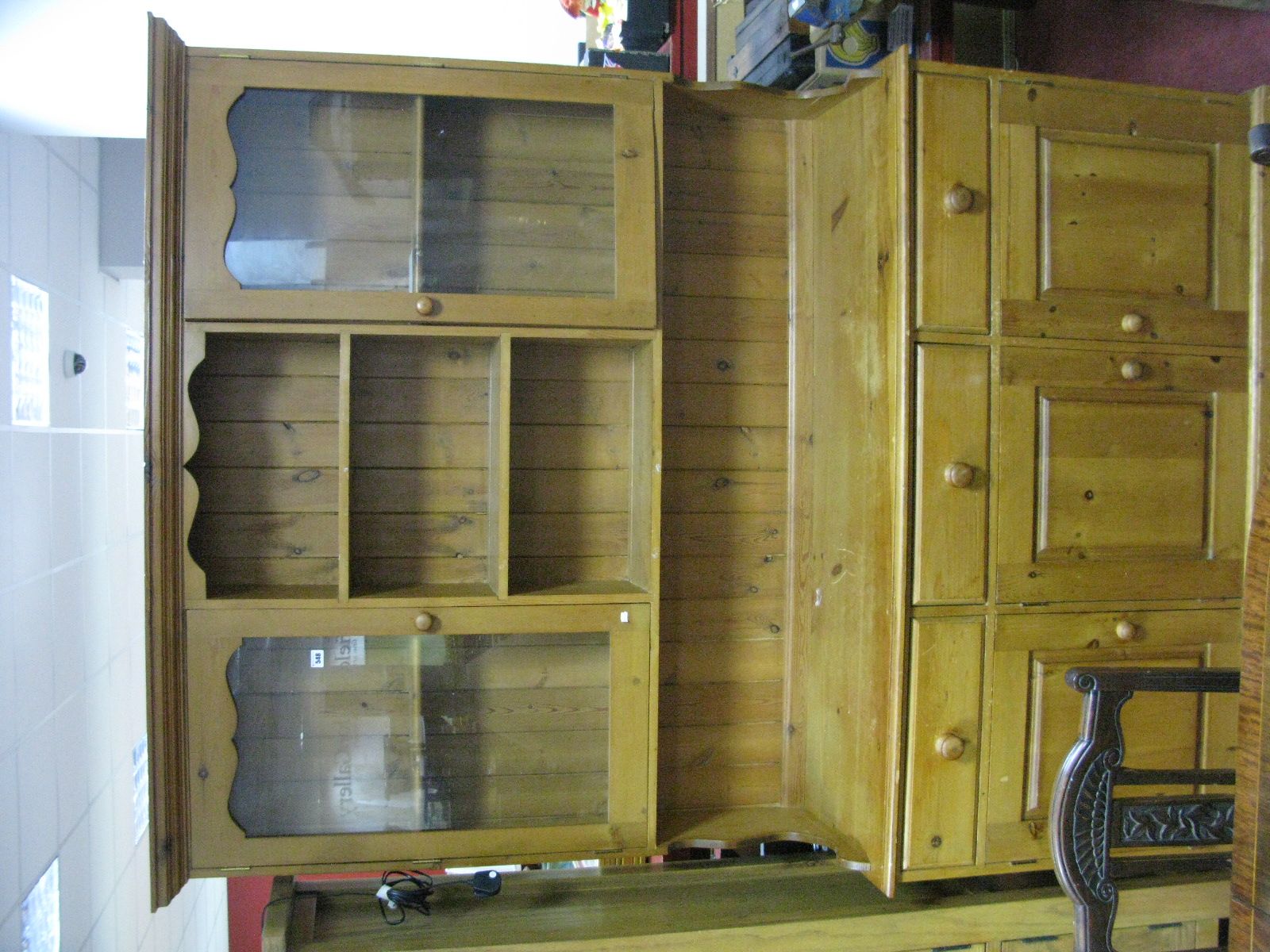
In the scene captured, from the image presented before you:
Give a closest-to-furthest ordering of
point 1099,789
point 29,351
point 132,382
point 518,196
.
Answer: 1. point 1099,789
2. point 518,196
3. point 29,351
4. point 132,382

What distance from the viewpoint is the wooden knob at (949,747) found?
1.40 meters

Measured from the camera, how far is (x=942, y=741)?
1.41 metres

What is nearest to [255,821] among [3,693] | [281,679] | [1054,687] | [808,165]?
[281,679]

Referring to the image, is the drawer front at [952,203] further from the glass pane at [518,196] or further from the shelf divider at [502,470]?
the shelf divider at [502,470]

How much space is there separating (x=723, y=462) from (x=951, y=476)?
1.45 ft

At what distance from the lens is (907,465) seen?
4.56ft

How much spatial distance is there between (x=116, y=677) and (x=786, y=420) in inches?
A: 94.8

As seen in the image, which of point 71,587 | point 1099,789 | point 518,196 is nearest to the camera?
point 1099,789

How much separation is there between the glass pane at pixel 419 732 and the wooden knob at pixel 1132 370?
1.01m

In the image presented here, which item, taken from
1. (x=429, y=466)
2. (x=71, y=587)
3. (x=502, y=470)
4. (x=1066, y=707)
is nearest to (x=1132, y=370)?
(x=1066, y=707)

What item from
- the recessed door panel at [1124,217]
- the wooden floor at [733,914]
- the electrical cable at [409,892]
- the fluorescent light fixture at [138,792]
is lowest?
the fluorescent light fixture at [138,792]

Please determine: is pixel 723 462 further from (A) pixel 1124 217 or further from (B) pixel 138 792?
(B) pixel 138 792

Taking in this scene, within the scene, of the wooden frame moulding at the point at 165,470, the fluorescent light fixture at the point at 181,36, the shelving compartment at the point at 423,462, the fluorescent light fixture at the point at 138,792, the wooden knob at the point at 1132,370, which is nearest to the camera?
the wooden frame moulding at the point at 165,470

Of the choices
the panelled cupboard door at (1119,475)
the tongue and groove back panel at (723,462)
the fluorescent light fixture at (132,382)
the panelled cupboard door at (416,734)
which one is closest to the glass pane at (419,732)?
the panelled cupboard door at (416,734)
